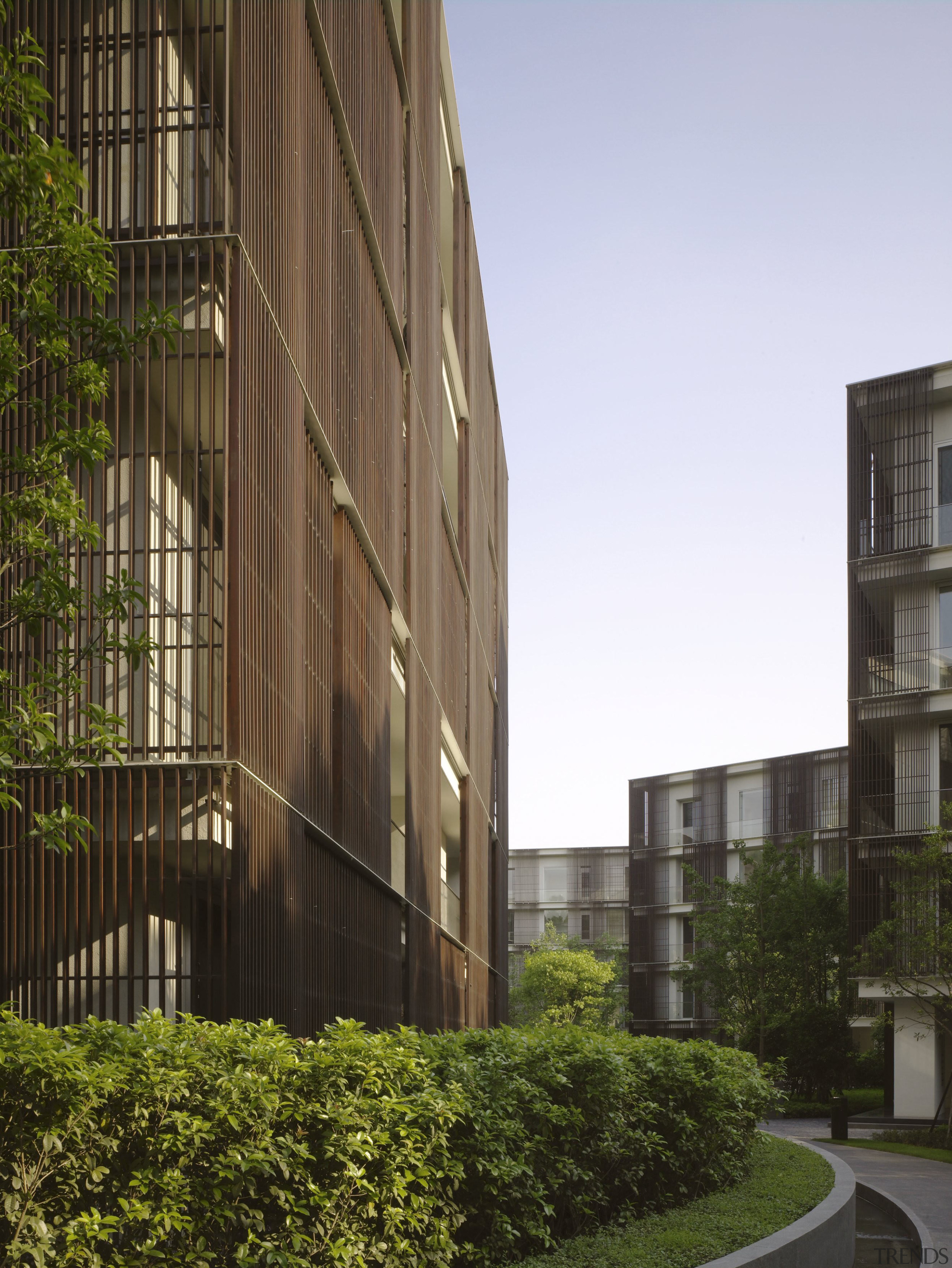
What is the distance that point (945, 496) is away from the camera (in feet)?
104

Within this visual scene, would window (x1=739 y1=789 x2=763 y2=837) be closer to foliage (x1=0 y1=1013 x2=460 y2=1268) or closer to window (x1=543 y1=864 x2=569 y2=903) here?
window (x1=543 y1=864 x2=569 y2=903)

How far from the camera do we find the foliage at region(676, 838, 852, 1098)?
38094mm

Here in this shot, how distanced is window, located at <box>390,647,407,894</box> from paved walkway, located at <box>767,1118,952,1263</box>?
6.50 m

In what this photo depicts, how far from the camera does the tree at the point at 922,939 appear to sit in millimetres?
25688

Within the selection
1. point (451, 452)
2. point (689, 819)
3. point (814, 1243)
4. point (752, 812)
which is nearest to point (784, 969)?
point (752, 812)

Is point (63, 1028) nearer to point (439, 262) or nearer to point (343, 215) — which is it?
point (343, 215)

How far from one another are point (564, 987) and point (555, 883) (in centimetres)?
1884

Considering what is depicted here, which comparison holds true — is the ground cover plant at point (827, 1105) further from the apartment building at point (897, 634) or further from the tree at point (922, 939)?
the tree at point (922, 939)

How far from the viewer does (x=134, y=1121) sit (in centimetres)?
545

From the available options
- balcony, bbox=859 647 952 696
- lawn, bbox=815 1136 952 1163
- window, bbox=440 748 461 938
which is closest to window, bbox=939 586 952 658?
balcony, bbox=859 647 952 696

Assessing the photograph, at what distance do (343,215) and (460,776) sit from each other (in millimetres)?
15165

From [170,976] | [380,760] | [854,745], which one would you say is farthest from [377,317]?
[854,745]

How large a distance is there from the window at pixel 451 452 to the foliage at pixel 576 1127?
53.1 feet

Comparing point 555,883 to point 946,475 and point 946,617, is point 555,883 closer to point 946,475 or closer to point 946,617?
point 946,617
